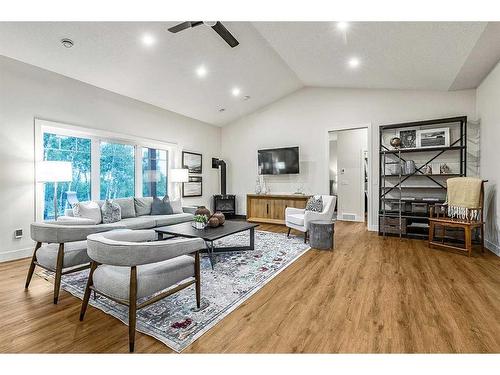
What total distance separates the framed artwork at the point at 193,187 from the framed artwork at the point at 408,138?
4825 mm

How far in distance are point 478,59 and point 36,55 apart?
6048 millimetres

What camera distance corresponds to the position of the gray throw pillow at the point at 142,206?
471cm

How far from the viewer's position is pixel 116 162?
5000 mm

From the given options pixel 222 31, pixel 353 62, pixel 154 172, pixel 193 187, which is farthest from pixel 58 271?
pixel 353 62

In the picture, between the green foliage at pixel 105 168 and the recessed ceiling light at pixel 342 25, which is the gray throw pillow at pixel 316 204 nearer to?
the recessed ceiling light at pixel 342 25

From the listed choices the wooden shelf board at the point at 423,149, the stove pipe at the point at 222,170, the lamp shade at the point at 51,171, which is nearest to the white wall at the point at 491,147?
the wooden shelf board at the point at 423,149

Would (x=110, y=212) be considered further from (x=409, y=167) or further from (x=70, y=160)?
(x=409, y=167)

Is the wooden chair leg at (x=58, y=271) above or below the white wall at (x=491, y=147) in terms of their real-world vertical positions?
below

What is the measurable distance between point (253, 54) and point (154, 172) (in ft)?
10.8

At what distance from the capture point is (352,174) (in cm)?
703

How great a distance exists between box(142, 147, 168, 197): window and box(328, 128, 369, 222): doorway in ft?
14.8
